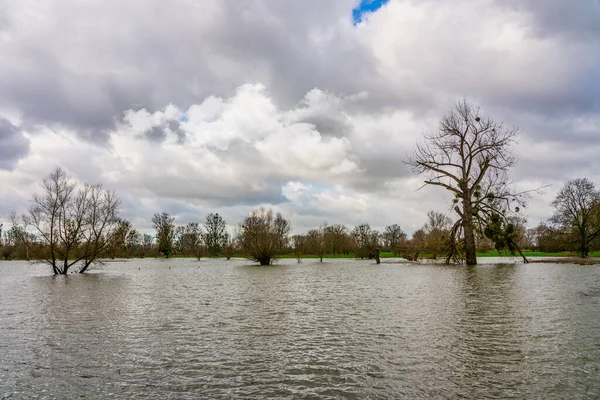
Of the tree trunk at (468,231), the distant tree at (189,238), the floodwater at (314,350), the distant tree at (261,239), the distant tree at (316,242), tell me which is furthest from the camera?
the distant tree at (189,238)

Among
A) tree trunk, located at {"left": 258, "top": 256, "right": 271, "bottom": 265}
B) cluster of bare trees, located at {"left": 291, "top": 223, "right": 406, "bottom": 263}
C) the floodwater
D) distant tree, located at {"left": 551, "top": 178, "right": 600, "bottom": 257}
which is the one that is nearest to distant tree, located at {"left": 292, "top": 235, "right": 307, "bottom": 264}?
cluster of bare trees, located at {"left": 291, "top": 223, "right": 406, "bottom": 263}

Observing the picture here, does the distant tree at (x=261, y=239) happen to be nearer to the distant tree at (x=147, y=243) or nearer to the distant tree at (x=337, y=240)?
the distant tree at (x=337, y=240)

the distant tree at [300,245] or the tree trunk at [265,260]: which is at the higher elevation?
the distant tree at [300,245]

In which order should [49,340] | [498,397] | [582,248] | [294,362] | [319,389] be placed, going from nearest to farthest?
[498,397] < [319,389] < [294,362] < [49,340] < [582,248]

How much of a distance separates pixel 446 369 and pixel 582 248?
64.4 metres

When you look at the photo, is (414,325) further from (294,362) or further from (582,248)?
(582,248)

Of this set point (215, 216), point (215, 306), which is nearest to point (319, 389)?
point (215, 306)

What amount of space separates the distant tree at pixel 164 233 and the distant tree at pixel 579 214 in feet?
322

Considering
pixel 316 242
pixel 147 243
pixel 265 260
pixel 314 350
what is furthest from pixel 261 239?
pixel 147 243

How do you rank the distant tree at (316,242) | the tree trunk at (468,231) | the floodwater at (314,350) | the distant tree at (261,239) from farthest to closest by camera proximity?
the distant tree at (316,242)
the distant tree at (261,239)
the tree trunk at (468,231)
the floodwater at (314,350)

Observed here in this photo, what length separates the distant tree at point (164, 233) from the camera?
120750 mm

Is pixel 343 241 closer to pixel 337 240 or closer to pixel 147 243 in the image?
pixel 337 240

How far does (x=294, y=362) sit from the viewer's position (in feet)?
28.2

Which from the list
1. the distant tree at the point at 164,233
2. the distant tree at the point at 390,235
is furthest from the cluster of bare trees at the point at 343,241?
the distant tree at the point at 164,233
